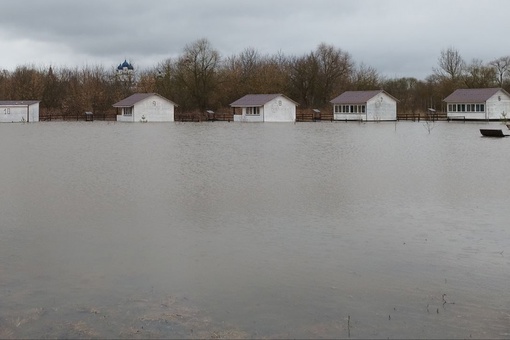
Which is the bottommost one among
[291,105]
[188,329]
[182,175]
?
[188,329]

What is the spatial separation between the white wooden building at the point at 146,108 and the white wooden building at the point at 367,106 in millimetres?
18441

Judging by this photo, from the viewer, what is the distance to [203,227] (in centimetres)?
1098

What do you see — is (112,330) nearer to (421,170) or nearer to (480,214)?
(480,214)

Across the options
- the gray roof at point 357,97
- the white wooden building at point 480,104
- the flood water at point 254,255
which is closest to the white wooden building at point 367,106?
the gray roof at point 357,97

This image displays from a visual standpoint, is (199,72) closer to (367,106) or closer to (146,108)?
(146,108)

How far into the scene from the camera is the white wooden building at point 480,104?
6209cm

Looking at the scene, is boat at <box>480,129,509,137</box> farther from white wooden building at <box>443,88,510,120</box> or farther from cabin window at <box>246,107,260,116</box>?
cabin window at <box>246,107,260,116</box>

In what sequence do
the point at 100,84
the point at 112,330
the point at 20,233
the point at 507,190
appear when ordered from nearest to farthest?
the point at 112,330 → the point at 20,233 → the point at 507,190 → the point at 100,84

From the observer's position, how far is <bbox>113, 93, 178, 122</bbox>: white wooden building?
217 ft

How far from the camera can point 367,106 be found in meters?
64.6

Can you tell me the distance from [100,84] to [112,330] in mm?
84712

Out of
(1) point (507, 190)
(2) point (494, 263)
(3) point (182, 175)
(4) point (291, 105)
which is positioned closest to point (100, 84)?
(4) point (291, 105)

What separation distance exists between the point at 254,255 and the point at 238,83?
73.8 metres

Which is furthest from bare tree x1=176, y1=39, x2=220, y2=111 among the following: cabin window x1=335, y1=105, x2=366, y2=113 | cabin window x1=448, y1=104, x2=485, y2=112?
cabin window x1=448, y1=104, x2=485, y2=112
